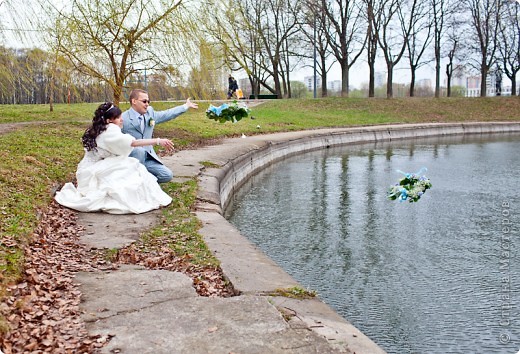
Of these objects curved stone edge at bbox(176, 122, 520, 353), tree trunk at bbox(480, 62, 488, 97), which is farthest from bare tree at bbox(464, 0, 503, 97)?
curved stone edge at bbox(176, 122, 520, 353)

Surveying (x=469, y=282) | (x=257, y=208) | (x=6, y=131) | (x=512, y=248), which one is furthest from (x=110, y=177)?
(x=6, y=131)

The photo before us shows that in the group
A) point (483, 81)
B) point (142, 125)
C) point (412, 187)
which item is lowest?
point (412, 187)

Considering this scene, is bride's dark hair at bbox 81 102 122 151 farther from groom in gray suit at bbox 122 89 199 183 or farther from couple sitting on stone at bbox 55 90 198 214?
groom in gray suit at bbox 122 89 199 183

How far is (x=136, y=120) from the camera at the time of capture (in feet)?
30.2

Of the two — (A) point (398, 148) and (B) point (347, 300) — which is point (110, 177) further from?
(A) point (398, 148)

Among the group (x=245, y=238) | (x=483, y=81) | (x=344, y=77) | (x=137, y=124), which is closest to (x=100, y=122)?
(x=137, y=124)

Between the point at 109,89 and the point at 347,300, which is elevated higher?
the point at 109,89

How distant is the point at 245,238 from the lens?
6699 mm

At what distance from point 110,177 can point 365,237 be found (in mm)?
3424

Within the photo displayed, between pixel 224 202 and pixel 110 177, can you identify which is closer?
pixel 110 177

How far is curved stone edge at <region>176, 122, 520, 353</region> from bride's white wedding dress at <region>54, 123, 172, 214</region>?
74 centimetres

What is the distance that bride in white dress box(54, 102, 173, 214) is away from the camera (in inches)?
302

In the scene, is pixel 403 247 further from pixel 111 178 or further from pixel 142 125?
pixel 142 125

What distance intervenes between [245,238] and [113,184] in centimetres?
210
